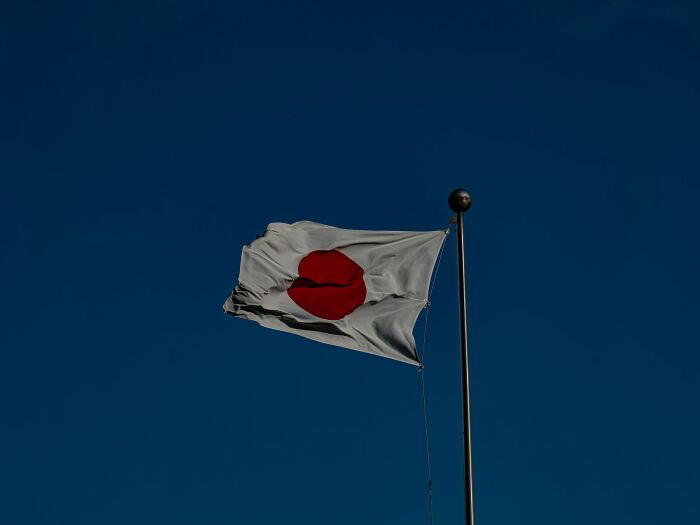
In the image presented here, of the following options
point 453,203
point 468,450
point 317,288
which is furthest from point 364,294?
point 468,450

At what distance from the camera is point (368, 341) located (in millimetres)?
24734

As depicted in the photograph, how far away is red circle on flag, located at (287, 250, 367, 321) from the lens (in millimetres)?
25406

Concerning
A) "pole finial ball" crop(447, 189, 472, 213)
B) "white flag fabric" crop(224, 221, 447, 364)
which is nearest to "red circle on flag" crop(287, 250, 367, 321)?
"white flag fabric" crop(224, 221, 447, 364)

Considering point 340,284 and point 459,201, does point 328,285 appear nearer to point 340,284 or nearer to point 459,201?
point 340,284

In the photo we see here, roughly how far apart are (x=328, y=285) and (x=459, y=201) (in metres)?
3.36

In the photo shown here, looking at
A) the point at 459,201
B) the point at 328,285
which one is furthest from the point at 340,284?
the point at 459,201

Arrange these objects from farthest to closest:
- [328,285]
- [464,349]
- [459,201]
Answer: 1. [328,285]
2. [459,201]
3. [464,349]

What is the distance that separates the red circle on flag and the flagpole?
2740mm

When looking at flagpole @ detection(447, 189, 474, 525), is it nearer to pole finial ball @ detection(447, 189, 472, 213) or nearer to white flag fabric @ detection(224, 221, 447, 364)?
pole finial ball @ detection(447, 189, 472, 213)

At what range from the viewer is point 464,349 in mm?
22375

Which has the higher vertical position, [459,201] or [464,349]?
[459,201]

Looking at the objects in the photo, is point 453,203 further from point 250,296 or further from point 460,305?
point 250,296

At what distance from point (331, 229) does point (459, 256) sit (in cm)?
431

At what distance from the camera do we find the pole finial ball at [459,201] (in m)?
24.2
